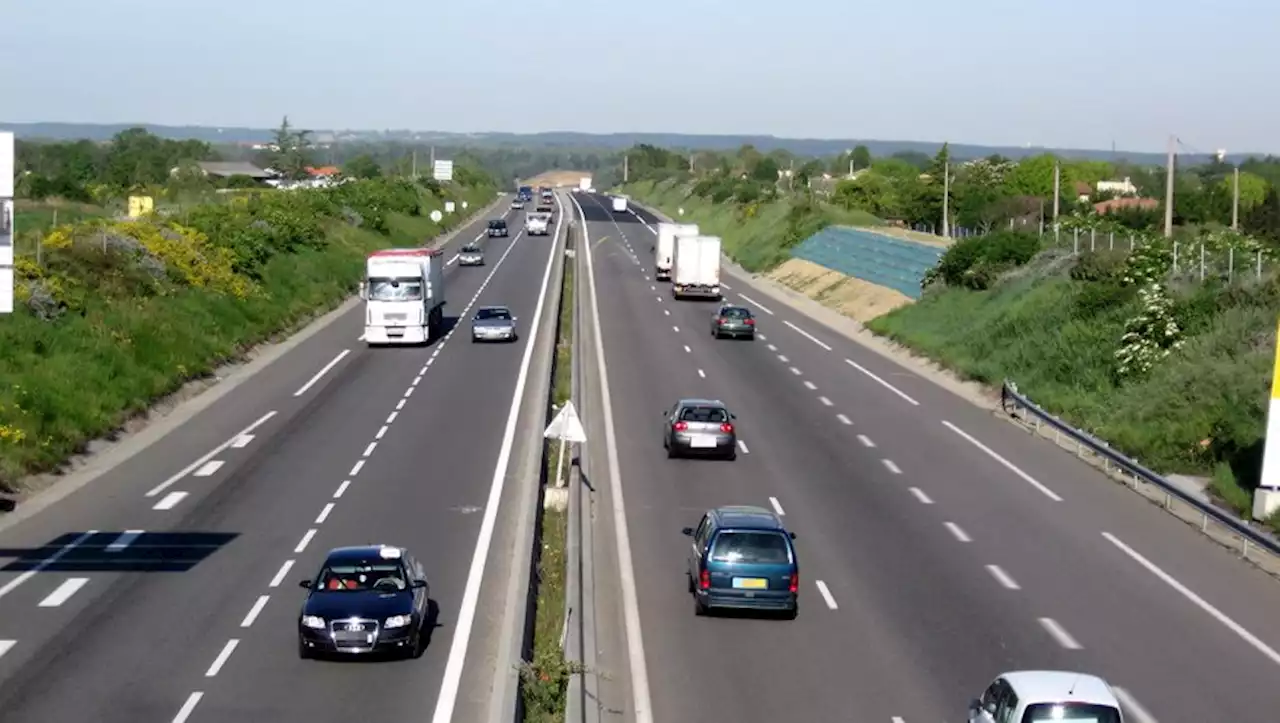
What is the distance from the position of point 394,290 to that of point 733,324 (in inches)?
521

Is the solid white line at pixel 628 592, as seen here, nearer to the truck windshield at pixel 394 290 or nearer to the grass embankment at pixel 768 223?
the truck windshield at pixel 394 290

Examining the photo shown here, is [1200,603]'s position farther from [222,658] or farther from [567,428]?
[222,658]

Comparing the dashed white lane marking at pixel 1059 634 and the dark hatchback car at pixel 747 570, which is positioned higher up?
the dark hatchback car at pixel 747 570

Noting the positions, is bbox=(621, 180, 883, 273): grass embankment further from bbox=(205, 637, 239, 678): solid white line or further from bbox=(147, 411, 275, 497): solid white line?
bbox=(205, 637, 239, 678): solid white line

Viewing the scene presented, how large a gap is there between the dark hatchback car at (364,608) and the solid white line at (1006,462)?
16320 mm

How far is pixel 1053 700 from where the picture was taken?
1505cm

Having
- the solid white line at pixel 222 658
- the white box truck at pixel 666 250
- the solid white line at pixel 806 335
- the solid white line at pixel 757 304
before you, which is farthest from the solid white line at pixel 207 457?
the white box truck at pixel 666 250

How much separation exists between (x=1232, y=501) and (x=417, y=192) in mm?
115021

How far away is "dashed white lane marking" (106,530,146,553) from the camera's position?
26.3 meters

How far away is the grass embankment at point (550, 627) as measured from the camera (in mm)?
16922

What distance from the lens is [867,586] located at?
2441 centimetres

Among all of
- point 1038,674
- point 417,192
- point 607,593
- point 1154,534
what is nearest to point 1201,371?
point 1154,534

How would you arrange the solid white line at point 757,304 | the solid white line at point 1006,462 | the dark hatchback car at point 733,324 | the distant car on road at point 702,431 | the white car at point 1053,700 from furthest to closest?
the solid white line at point 757,304 < the dark hatchback car at point 733,324 < the distant car on road at point 702,431 < the solid white line at point 1006,462 < the white car at point 1053,700

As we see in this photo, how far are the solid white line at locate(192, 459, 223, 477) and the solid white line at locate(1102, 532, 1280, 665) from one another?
17.8 metres
